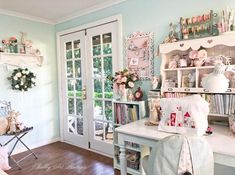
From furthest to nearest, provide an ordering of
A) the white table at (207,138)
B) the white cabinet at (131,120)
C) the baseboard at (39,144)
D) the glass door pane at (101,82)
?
the baseboard at (39,144) → the glass door pane at (101,82) → the white cabinet at (131,120) → the white table at (207,138)

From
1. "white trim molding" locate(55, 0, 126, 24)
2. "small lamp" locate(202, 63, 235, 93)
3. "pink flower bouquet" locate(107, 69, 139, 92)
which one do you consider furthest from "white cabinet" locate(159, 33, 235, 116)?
"white trim molding" locate(55, 0, 126, 24)

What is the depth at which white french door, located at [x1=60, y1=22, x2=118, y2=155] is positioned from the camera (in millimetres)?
3127

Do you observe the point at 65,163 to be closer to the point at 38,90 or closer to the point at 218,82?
the point at 38,90

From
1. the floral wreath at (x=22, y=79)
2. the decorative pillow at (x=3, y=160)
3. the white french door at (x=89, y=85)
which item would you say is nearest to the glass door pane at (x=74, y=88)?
the white french door at (x=89, y=85)

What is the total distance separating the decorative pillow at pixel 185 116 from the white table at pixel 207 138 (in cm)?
9

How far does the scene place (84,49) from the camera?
342 cm

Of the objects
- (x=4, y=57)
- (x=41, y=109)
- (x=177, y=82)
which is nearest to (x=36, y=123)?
(x=41, y=109)

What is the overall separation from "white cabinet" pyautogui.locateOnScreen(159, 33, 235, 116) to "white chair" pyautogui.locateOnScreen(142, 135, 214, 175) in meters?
0.71

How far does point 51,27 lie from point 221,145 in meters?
3.55

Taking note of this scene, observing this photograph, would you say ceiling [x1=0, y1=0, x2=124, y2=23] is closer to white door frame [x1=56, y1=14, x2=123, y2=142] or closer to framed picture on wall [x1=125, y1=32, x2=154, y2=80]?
white door frame [x1=56, y1=14, x2=123, y2=142]

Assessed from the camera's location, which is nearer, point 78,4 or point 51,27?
point 78,4

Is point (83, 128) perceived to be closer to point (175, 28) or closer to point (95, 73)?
point (95, 73)

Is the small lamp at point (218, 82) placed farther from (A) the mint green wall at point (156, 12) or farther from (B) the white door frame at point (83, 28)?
(B) the white door frame at point (83, 28)

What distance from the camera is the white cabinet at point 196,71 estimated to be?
6.06ft
